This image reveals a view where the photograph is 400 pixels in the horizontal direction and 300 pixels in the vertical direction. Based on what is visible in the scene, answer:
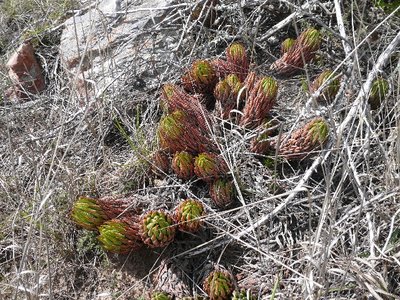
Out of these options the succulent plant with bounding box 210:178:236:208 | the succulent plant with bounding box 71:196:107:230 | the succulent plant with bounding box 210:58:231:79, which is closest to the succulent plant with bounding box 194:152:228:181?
the succulent plant with bounding box 210:178:236:208

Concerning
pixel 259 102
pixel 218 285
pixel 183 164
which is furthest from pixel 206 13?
pixel 218 285

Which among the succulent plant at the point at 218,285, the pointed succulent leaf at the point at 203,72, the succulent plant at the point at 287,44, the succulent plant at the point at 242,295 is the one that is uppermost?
the pointed succulent leaf at the point at 203,72

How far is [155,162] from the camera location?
267 cm

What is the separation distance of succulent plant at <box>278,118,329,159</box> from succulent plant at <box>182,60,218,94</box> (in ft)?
2.20

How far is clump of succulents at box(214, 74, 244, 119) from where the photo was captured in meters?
2.81

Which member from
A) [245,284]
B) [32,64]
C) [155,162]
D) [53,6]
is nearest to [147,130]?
[155,162]

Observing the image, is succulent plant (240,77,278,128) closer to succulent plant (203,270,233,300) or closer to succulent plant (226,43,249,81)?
succulent plant (226,43,249,81)

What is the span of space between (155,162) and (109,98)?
68 cm

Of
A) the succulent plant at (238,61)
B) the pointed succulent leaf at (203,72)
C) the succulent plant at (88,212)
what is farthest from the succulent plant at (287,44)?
the succulent plant at (88,212)

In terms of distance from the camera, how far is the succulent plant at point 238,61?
2.95m

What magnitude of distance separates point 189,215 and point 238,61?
3.51 ft

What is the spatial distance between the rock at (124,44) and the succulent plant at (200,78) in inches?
13.4

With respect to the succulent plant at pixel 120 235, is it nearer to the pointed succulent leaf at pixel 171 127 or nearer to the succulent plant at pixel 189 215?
the succulent plant at pixel 189 215

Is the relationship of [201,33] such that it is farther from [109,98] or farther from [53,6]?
[53,6]
